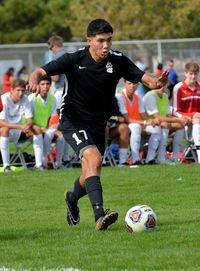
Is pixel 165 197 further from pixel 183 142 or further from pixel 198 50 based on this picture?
pixel 198 50

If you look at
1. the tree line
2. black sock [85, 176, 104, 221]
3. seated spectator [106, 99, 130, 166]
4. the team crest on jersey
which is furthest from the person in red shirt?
the tree line

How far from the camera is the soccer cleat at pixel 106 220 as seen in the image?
948 cm

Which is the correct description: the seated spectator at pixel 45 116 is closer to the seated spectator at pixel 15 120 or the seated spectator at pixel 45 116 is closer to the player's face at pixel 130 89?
the seated spectator at pixel 15 120

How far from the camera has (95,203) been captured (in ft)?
32.2

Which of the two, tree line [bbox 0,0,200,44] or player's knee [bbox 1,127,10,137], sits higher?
tree line [bbox 0,0,200,44]

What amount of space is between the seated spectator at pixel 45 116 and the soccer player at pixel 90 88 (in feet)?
25.6

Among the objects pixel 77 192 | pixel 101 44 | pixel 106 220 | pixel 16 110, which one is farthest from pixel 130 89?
pixel 106 220

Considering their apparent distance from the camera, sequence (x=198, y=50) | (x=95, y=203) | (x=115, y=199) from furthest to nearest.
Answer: (x=198, y=50) < (x=115, y=199) < (x=95, y=203)

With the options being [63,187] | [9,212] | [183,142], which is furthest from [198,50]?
[9,212]

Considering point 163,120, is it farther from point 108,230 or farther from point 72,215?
point 108,230

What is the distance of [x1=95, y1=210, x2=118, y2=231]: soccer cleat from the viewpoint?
948 centimetres

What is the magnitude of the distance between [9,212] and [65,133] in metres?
1.91

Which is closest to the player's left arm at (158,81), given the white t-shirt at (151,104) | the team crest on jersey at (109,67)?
the team crest on jersey at (109,67)

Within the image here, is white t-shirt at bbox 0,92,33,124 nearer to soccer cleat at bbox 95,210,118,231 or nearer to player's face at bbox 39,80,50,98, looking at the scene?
player's face at bbox 39,80,50,98
